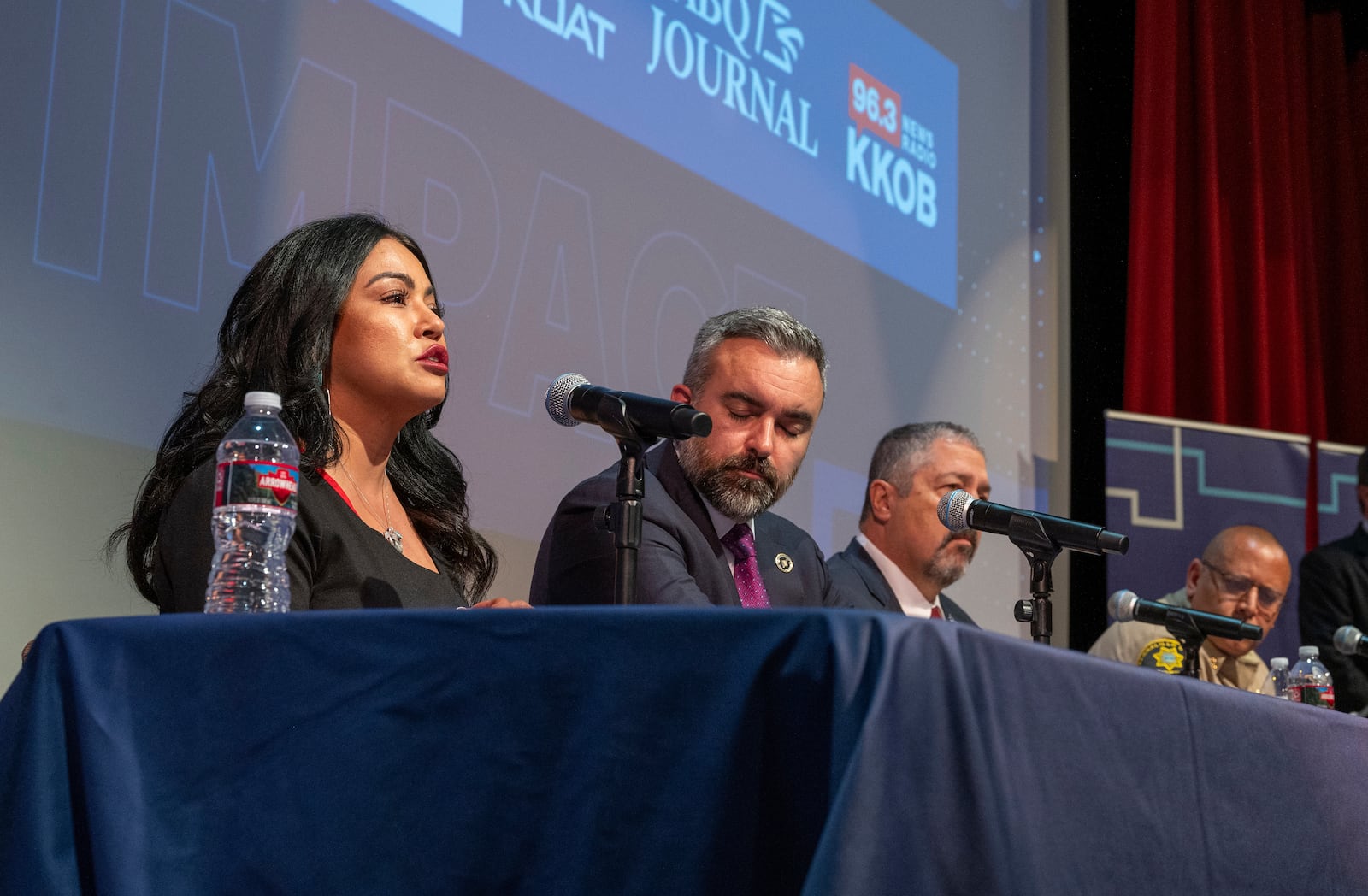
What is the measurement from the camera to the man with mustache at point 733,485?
7.71ft

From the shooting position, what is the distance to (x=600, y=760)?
1.14m

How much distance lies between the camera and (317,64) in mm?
2928

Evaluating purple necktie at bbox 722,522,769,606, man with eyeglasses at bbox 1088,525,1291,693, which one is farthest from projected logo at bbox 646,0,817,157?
man with eyeglasses at bbox 1088,525,1291,693

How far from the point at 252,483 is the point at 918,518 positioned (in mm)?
2575

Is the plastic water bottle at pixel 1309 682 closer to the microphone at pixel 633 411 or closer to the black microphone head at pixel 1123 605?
the black microphone head at pixel 1123 605

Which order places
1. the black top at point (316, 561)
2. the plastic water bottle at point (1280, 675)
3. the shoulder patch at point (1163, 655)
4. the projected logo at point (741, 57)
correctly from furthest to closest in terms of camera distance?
1. the projected logo at point (741, 57)
2. the shoulder patch at point (1163, 655)
3. the plastic water bottle at point (1280, 675)
4. the black top at point (316, 561)

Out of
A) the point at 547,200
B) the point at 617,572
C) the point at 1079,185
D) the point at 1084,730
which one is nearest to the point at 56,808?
the point at 617,572

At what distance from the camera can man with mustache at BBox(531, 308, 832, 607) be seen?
235 centimetres

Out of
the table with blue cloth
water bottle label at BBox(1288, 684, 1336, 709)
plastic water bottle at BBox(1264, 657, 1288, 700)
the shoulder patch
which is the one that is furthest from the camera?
the shoulder patch

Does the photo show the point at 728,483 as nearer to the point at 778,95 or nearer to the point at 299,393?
the point at 299,393

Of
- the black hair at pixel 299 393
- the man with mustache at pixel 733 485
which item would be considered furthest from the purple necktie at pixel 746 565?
the black hair at pixel 299 393

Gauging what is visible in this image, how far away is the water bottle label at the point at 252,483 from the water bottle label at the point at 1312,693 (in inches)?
85.4

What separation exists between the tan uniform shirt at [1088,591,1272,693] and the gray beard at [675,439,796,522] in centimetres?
131

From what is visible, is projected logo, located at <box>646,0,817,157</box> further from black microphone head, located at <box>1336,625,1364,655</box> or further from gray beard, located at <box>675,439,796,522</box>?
black microphone head, located at <box>1336,625,1364,655</box>
